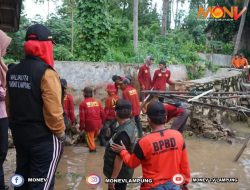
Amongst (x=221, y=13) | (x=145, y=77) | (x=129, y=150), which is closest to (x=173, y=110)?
(x=129, y=150)

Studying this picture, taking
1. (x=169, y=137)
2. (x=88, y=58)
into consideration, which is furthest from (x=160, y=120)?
(x=88, y=58)

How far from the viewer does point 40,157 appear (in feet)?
10.7

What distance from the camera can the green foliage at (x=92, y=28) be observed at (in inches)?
524

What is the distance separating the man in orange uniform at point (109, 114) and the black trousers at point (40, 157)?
441 centimetres

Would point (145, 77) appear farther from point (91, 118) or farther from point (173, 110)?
point (173, 110)

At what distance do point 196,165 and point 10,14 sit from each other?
4.84m

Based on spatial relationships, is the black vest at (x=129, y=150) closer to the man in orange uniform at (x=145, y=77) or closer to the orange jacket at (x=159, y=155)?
the orange jacket at (x=159, y=155)

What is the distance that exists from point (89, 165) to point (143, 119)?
3244 mm

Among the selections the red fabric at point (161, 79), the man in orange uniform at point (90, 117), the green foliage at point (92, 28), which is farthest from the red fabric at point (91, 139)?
the green foliage at point (92, 28)

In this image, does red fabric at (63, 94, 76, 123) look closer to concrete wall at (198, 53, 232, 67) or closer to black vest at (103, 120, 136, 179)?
black vest at (103, 120, 136, 179)

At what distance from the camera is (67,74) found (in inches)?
474

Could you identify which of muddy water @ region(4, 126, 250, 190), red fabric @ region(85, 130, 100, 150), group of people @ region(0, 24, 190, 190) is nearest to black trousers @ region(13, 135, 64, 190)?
group of people @ region(0, 24, 190, 190)

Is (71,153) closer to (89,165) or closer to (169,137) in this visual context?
(89,165)

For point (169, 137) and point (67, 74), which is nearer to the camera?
Answer: point (169, 137)
